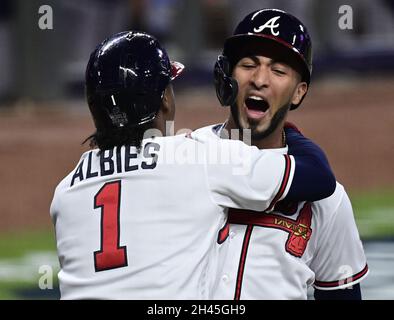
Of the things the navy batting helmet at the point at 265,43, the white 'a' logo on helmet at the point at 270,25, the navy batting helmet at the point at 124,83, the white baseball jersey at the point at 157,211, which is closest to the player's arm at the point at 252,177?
the white baseball jersey at the point at 157,211

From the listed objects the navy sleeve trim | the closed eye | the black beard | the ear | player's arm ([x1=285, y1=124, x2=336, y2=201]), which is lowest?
the navy sleeve trim

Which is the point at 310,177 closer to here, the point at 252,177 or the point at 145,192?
the point at 252,177

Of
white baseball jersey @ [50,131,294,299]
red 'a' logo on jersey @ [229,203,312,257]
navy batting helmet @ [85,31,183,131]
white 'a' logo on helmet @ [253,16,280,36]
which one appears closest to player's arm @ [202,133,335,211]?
white baseball jersey @ [50,131,294,299]

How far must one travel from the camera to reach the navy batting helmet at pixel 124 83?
3602mm

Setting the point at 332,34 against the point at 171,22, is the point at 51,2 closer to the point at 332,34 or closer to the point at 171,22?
Answer: the point at 171,22

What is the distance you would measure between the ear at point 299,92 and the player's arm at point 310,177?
0.28 meters

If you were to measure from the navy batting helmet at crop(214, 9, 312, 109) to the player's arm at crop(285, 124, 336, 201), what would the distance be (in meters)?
0.35

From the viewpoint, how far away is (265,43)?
12.6 ft

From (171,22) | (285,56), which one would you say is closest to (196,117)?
(171,22)

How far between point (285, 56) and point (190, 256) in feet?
3.14

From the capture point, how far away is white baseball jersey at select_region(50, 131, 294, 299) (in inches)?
131

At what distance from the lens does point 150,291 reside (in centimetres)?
331

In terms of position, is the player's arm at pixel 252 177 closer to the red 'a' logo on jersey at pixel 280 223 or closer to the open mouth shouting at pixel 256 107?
the red 'a' logo on jersey at pixel 280 223

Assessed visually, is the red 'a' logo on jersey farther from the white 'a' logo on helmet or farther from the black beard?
the white 'a' logo on helmet
